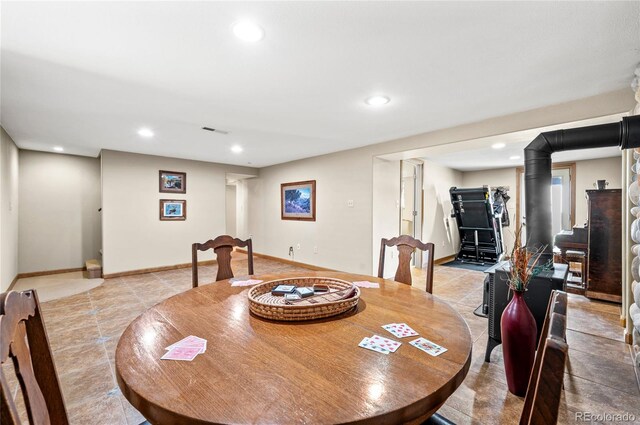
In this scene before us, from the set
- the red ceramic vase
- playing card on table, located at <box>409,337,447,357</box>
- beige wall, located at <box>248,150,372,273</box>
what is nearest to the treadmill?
beige wall, located at <box>248,150,372,273</box>

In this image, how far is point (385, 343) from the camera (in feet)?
3.51

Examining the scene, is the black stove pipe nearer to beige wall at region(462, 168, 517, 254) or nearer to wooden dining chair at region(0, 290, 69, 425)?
wooden dining chair at region(0, 290, 69, 425)

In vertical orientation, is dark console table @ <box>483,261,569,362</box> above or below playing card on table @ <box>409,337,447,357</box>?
below

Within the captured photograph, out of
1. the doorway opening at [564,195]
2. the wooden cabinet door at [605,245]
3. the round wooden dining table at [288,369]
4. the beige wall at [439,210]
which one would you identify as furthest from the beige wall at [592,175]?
the round wooden dining table at [288,369]

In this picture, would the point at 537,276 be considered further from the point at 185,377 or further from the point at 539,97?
the point at 185,377

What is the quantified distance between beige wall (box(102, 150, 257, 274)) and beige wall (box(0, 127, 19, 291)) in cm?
110

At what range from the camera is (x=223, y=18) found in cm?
163

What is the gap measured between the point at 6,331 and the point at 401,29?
2105mm

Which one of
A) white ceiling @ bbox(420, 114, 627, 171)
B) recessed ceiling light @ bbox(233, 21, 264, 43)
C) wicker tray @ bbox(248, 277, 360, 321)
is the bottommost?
wicker tray @ bbox(248, 277, 360, 321)

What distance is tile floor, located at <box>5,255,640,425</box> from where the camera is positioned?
5.76 ft

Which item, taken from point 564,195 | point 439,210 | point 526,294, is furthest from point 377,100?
point 564,195

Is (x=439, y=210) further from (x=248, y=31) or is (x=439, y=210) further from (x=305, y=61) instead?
(x=248, y=31)

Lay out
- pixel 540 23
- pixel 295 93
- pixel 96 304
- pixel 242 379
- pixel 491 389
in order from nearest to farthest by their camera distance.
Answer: pixel 242 379
pixel 540 23
pixel 491 389
pixel 295 93
pixel 96 304

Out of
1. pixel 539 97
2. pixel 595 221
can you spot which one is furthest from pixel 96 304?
pixel 595 221
